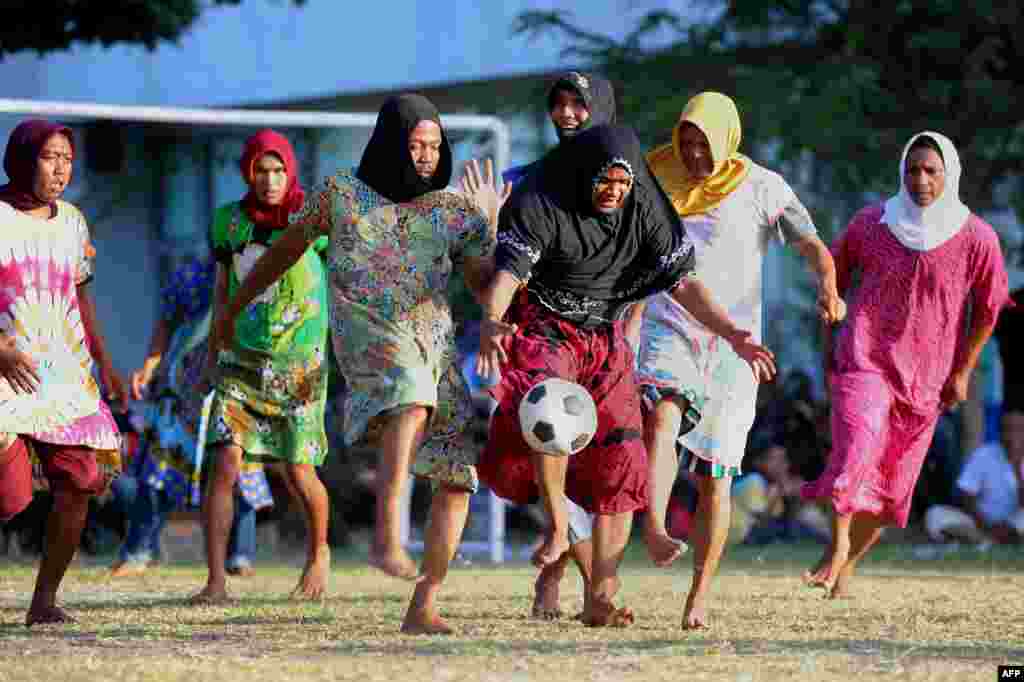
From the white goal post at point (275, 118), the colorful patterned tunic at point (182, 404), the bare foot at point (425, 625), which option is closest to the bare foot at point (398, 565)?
the bare foot at point (425, 625)

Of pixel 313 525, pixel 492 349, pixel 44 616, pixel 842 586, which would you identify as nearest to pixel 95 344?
pixel 44 616

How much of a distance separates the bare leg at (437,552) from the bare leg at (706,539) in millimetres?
999

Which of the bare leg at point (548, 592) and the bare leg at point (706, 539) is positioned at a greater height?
the bare leg at point (706, 539)

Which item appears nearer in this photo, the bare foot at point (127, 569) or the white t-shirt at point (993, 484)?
the bare foot at point (127, 569)

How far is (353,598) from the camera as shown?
1057 cm

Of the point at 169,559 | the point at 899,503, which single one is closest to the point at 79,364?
the point at 899,503

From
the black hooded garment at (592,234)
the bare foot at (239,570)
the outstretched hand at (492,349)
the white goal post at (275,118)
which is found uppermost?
the white goal post at (275,118)

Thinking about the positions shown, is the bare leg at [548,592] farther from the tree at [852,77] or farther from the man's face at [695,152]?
the tree at [852,77]

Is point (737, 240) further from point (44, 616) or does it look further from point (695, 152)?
point (44, 616)

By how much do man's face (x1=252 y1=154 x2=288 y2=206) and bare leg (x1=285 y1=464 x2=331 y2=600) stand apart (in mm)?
1254

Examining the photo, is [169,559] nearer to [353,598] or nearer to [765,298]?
[353,598]

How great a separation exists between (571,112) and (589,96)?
10cm

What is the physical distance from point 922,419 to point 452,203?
348cm

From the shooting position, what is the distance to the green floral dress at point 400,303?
820 centimetres
